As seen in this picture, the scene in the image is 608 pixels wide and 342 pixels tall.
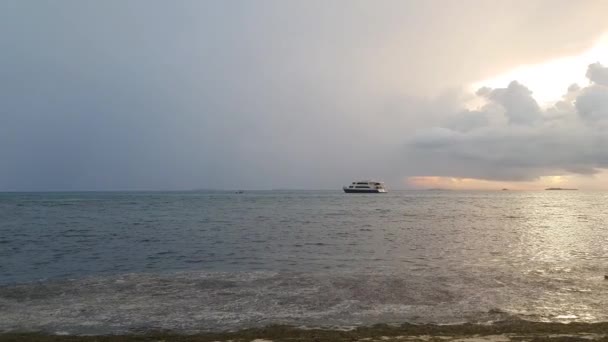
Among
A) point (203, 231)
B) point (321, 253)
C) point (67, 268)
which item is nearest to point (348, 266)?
point (321, 253)

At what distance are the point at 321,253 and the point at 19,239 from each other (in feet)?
96.2

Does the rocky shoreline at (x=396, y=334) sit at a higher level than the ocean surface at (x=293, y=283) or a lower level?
higher

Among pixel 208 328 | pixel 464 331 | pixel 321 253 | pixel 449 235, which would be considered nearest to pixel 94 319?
pixel 208 328

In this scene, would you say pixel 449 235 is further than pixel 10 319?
Yes

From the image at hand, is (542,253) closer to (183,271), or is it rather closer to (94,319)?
(183,271)

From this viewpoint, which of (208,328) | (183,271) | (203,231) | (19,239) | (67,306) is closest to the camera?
(208,328)

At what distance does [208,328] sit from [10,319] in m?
6.80

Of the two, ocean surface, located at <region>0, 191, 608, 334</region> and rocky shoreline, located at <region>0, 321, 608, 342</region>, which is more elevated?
rocky shoreline, located at <region>0, 321, 608, 342</region>

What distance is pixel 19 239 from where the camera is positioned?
39.7 m

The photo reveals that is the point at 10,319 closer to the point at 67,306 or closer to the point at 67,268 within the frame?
the point at 67,306

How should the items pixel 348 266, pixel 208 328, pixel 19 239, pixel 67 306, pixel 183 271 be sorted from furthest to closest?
pixel 19 239
pixel 348 266
pixel 183 271
pixel 67 306
pixel 208 328

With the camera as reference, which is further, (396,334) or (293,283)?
(293,283)

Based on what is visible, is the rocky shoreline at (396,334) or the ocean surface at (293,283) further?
the ocean surface at (293,283)

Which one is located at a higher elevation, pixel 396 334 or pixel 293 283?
pixel 396 334
